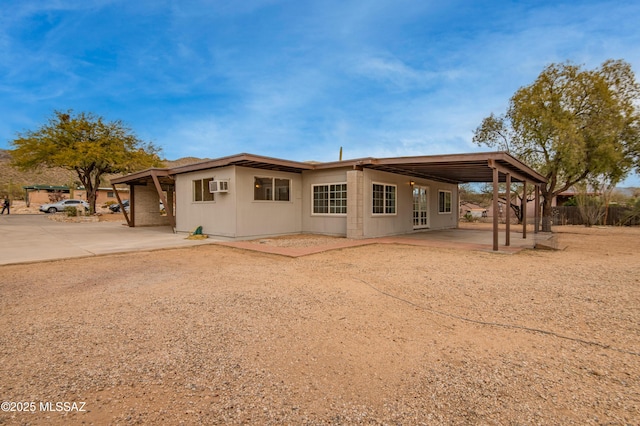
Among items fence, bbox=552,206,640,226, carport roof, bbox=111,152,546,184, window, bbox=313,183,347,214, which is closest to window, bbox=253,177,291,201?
carport roof, bbox=111,152,546,184

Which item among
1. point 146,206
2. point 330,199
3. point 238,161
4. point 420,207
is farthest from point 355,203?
point 146,206

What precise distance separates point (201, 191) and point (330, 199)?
15.4 feet

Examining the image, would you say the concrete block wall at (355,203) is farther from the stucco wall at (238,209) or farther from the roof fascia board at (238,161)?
the stucco wall at (238,209)

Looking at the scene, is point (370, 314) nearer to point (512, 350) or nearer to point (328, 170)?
point (512, 350)

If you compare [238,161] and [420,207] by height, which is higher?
[238,161]

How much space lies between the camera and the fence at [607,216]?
1717 cm

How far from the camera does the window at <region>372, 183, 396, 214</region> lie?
1084 cm

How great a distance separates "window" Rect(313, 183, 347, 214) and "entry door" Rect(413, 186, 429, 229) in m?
3.78

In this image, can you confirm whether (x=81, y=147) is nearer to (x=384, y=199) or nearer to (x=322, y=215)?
(x=322, y=215)

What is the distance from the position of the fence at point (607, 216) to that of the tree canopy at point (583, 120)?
13.6 feet

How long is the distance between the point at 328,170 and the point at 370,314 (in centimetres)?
800

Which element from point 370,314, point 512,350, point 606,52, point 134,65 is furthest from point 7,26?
point 606,52

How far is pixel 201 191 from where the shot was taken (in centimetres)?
1135

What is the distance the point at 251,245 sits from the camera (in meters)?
8.77
